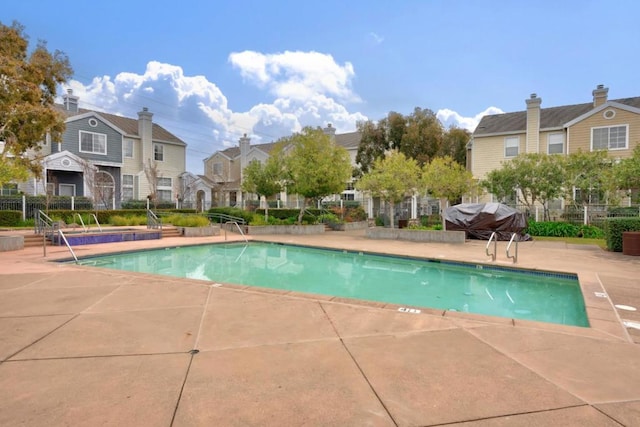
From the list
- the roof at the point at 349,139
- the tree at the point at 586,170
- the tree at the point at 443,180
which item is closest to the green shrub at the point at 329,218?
the tree at the point at 443,180

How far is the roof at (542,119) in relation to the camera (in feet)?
82.4

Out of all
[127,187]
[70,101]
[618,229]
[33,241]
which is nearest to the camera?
[618,229]

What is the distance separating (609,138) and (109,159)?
110 ft

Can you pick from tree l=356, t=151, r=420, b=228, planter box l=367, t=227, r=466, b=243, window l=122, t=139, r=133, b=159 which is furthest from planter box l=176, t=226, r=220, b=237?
window l=122, t=139, r=133, b=159

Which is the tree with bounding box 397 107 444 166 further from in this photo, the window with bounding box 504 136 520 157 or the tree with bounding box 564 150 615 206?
the tree with bounding box 564 150 615 206

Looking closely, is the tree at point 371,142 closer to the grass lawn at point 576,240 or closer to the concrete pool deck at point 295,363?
the grass lawn at point 576,240

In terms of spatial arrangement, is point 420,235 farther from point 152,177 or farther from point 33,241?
point 152,177

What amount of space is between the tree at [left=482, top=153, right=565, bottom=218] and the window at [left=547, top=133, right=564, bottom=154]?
22.1ft

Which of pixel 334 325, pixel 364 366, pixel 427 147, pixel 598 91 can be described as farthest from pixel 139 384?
pixel 598 91

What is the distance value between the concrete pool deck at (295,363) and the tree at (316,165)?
14.9m

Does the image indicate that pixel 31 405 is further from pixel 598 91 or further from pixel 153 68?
pixel 598 91

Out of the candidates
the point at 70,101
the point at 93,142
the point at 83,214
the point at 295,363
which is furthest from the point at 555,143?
the point at 70,101

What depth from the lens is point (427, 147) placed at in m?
29.0

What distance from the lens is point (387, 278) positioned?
1006 cm
